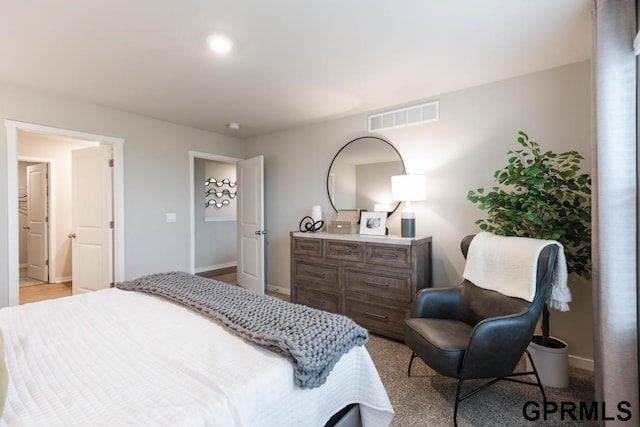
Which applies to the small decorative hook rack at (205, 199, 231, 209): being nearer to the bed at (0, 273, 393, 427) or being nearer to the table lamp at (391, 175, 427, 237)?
the table lamp at (391, 175, 427, 237)

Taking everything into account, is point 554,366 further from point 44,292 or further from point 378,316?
point 44,292

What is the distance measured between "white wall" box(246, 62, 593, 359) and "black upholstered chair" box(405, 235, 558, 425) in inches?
33.6

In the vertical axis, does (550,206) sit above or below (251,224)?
above

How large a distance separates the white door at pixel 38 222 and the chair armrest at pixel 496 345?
633 cm

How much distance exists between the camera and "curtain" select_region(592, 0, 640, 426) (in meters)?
1.46

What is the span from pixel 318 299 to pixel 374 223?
40.7 inches

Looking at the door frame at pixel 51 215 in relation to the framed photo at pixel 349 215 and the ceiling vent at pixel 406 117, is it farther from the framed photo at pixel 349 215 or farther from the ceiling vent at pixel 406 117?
the ceiling vent at pixel 406 117

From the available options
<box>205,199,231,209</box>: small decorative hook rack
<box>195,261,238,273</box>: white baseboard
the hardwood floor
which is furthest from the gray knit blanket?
<box>205,199,231,209</box>: small decorative hook rack

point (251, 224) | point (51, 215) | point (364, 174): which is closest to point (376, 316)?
point (364, 174)

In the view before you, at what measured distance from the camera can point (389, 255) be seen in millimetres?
2771

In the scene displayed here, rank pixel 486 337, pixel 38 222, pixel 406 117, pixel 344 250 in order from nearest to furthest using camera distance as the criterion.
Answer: pixel 486 337 < pixel 344 250 < pixel 406 117 < pixel 38 222

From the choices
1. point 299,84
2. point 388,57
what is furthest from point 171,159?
point 388,57

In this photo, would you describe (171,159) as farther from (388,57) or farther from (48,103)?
(388,57)

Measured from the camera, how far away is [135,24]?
1.87 metres
